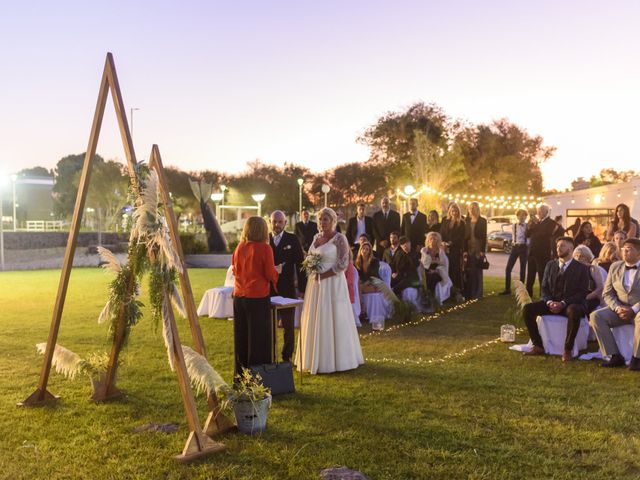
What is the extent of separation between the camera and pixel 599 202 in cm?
2789

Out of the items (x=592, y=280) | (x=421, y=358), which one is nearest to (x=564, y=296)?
(x=592, y=280)

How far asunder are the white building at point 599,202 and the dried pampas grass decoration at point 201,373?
76.1 feet

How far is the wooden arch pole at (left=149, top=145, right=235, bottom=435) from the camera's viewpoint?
4.87 m

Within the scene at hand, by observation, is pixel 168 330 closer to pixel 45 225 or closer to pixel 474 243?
pixel 474 243

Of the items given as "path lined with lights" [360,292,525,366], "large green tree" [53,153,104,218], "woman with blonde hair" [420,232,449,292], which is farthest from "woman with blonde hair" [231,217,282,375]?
"large green tree" [53,153,104,218]

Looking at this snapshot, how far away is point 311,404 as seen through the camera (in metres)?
5.86

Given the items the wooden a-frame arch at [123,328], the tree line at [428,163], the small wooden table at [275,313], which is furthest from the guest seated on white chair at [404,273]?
the tree line at [428,163]

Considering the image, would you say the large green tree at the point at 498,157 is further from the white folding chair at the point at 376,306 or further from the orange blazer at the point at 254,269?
the orange blazer at the point at 254,269

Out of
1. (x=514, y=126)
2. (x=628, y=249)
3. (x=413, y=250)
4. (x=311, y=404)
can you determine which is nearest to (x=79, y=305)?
(x=413, y=250)

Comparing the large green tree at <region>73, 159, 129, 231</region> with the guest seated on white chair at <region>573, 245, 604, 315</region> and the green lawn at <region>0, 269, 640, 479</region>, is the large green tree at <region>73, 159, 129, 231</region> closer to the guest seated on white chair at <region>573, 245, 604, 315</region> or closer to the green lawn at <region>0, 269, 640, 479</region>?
the green lawn at <region>0, 269, 640, 479</region>

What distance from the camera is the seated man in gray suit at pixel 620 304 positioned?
745cm

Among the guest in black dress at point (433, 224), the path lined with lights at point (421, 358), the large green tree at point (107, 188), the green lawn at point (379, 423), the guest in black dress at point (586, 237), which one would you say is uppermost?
the large green tree at point (107, 188)

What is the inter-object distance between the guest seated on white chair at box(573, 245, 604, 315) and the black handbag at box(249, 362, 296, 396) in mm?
4499

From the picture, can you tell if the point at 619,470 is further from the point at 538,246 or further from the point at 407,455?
the point at 538,246
